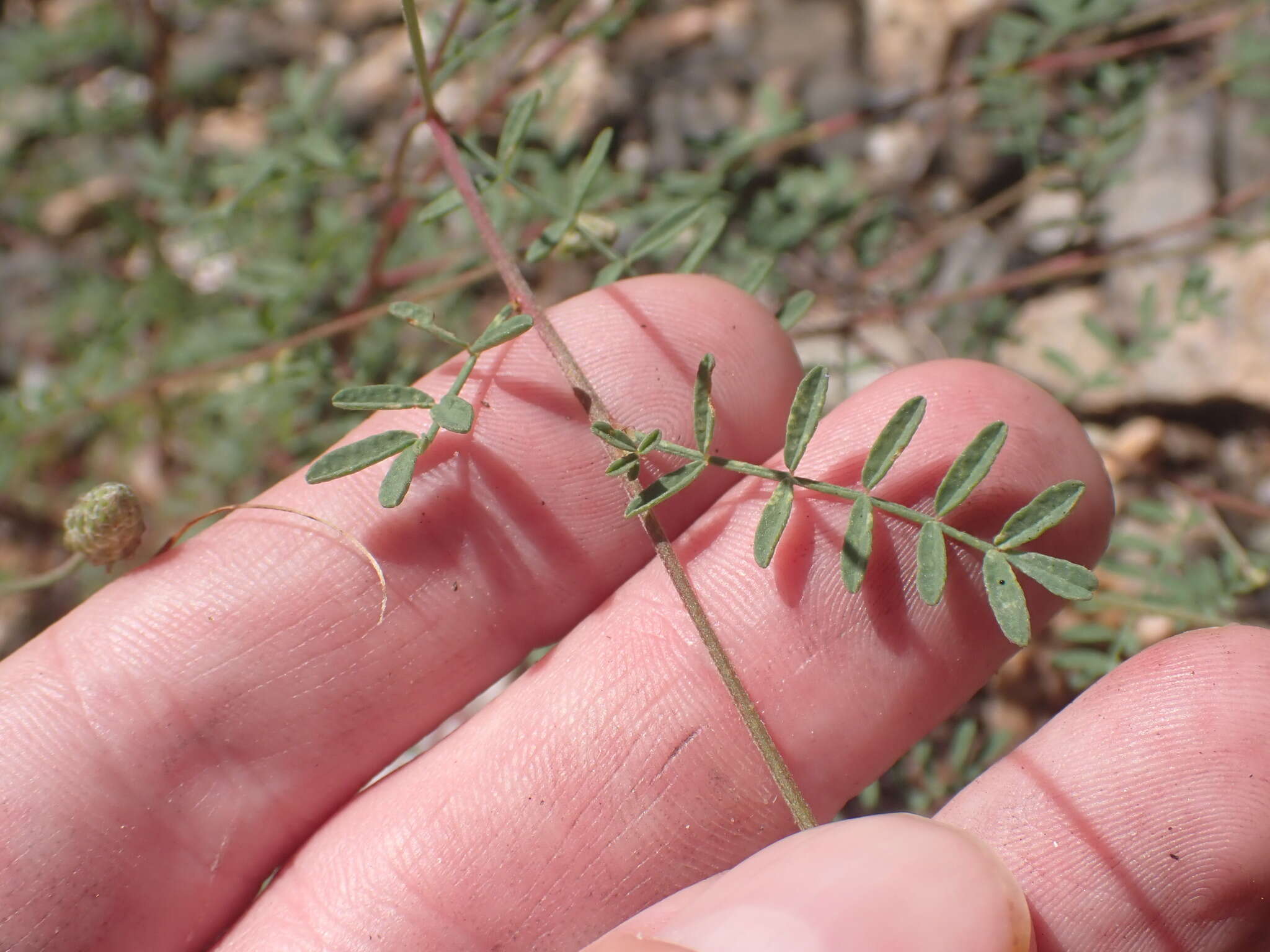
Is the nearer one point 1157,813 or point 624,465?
point 624,465

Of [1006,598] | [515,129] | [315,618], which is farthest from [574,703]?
[515,129]

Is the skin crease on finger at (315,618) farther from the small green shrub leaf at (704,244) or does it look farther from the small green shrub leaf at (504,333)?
the small green shrub leaf at (504,333)

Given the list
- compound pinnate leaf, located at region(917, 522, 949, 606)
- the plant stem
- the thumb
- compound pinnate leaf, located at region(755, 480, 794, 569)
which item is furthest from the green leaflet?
the thumb

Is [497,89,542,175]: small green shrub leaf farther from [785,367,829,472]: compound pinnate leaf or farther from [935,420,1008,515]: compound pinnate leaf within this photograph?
[935,420,1008,515]: compound pinnate leaf

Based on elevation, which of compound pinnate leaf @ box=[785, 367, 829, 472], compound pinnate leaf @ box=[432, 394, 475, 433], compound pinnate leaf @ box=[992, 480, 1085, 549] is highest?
compound pinnate leaf @ box=[432, 394, 475, 433]

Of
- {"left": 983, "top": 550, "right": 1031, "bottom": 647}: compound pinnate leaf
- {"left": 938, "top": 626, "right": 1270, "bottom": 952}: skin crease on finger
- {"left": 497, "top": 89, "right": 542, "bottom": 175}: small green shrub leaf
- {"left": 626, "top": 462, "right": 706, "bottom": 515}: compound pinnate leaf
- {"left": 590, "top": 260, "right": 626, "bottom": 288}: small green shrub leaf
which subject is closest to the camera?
{"left": 983, "top": 550, "right": 1031, "bottom": 647}: compound pinnate leaf

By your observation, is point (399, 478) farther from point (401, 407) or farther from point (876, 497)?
point (876, 497)
